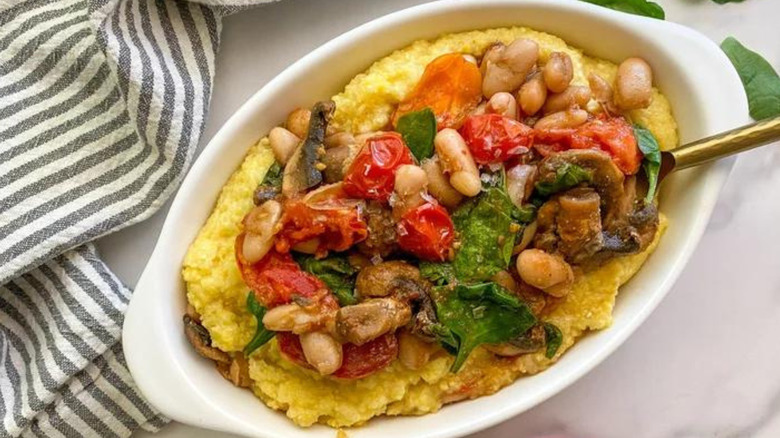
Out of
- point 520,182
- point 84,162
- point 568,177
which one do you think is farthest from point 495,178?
point 84,162

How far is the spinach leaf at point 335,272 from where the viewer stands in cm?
228

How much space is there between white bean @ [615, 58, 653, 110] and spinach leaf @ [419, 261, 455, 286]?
0.59m

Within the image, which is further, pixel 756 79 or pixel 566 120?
pixel 756 79

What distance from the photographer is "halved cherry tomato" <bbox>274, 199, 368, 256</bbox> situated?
2219 millimetres

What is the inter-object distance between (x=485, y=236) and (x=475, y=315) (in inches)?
7.2

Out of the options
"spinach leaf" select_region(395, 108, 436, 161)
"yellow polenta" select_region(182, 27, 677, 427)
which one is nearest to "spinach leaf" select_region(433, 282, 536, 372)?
"yellow polenta" select_region(182, 27, 677, 427)

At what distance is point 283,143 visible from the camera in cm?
235

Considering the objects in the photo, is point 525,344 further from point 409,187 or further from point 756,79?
point 756,79

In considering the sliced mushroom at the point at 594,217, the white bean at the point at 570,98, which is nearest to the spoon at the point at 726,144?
the sliced mushroom at the point at 594,217

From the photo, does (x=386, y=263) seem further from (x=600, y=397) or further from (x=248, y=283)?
(x=600, y=397)

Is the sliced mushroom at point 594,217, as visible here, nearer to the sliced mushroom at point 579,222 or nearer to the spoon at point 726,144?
the sliced mushroom at point 579,222

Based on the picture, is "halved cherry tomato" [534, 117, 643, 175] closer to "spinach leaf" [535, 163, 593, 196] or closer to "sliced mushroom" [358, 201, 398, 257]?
"spinach leaf" [535, 163, 593, 196]

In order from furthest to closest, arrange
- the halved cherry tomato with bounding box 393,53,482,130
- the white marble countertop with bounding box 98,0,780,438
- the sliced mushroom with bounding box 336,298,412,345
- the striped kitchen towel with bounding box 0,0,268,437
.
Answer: the white marble countertop with bounding box 98,0,780,438
the striped kitchen towel with bounding box 0,0,268,437
the halved cherry tomato with bounding box 393,53,482,130
the sliced mushroom with bounding box 336,298,412,345

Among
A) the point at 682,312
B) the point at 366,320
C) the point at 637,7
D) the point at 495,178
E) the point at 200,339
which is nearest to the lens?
the point at 366,320
